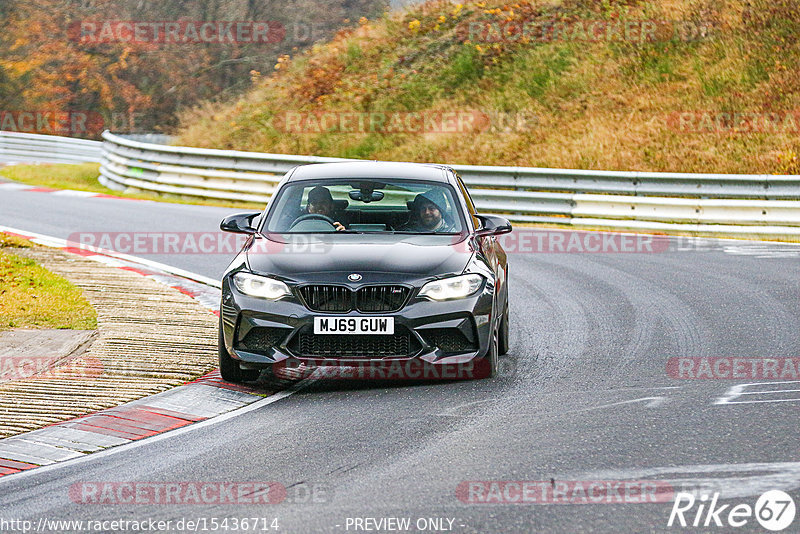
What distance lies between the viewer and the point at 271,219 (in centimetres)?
912

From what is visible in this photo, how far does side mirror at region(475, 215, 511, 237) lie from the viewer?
29.4ft

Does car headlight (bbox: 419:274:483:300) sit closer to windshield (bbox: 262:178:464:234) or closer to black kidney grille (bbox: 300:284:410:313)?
black kidney grille (bbox: 300:284:410:313)

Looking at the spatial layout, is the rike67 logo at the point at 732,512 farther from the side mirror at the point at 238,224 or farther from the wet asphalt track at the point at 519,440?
the side mirror at the point at 238,224

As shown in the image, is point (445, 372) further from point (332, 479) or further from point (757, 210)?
point (757, 210)

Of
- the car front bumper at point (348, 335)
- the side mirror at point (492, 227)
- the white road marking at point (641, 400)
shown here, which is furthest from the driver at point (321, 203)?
the white road marking at point (641, 400)

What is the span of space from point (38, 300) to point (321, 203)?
12.3 ft

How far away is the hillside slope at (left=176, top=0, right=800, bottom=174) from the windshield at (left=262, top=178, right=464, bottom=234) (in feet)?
48.7

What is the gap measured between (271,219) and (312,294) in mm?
1529

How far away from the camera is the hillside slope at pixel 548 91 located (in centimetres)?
2500

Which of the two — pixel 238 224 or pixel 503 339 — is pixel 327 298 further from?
pixel 503 339

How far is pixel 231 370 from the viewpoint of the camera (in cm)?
815
